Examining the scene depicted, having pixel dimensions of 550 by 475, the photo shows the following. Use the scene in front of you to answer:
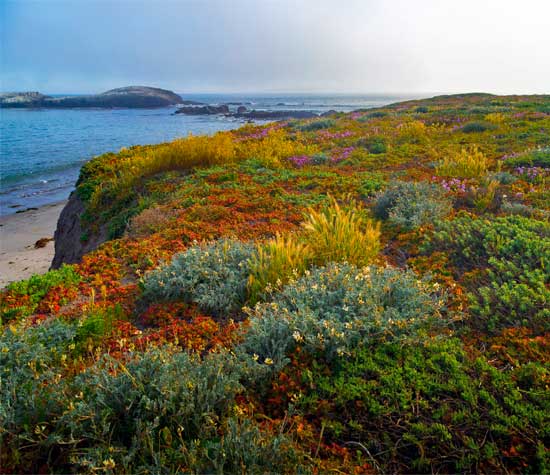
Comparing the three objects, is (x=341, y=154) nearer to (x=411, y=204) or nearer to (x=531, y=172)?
(x=531, y=172)

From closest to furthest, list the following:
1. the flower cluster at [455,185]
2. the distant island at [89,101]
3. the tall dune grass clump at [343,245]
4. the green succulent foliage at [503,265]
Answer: the green succulent foliage at [503,265] < the tall dune grass clump at [343,245] < the flower cluster at [455,185] < the distant island at [89,101]

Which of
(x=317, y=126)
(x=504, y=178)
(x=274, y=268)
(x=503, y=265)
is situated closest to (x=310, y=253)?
(x=274, y=268)

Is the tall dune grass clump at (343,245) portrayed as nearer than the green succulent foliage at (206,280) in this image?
No

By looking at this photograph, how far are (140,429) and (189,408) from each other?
0.99 ft

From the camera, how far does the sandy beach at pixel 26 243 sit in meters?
12.9

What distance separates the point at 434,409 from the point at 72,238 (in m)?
10.3

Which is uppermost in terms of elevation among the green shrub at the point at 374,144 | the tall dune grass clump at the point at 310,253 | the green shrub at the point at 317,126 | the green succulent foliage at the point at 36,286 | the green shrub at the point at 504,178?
the green shrub at the point at 317,126

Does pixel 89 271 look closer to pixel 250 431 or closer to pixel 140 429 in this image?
pixel 140 429

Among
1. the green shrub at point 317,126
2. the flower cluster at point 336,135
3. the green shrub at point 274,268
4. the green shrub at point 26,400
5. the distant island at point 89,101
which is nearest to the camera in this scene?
the green shrub at point 26,400

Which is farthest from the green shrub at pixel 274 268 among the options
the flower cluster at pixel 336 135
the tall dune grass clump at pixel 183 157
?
the flower cluster at pixel 336 135

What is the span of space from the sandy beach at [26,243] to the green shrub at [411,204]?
1157 centimetres

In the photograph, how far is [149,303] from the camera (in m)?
4.33

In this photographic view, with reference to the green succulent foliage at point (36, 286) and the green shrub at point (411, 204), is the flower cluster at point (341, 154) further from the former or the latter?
the green succulent foliage at point (36, 286)

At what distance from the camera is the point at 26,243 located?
15.4 m
